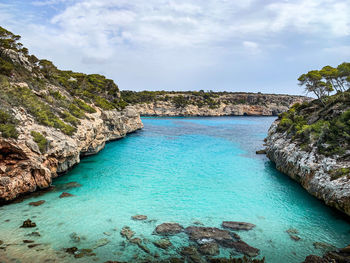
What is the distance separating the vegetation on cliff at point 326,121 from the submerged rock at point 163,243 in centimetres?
1028

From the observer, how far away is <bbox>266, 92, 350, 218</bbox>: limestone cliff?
488 inches

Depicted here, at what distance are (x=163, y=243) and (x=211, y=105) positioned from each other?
98.1m

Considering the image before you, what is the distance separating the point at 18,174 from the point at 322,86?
94.3 feet

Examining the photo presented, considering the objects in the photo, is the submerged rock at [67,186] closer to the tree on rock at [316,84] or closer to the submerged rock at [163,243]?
the submerged rock at [163,243]

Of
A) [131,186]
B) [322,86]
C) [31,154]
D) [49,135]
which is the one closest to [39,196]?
[31,154]

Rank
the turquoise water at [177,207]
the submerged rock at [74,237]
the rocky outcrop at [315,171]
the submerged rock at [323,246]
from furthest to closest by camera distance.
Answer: the rocky outcrop at [315,171] < the turquoise water at [177,207] < the submerged rock at [74,237] < the submerged rock at [323,246]

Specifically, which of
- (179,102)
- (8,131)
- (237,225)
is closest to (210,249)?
(237,225)

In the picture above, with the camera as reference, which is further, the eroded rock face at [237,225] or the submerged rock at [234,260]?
the eroded rock face at [237,225]

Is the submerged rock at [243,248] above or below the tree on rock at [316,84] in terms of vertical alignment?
below

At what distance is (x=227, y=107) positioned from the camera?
105688 mm

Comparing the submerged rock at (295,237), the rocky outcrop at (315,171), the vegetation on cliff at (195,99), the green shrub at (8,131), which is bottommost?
the submerged rock at (295,237)

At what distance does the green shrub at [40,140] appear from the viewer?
15062mm

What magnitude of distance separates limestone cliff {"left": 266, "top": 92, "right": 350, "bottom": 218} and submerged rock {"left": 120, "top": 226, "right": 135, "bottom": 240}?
35.8 ft

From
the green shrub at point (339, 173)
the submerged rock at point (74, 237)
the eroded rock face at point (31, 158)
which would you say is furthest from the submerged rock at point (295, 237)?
the eroded rock face at point (31, 158)
